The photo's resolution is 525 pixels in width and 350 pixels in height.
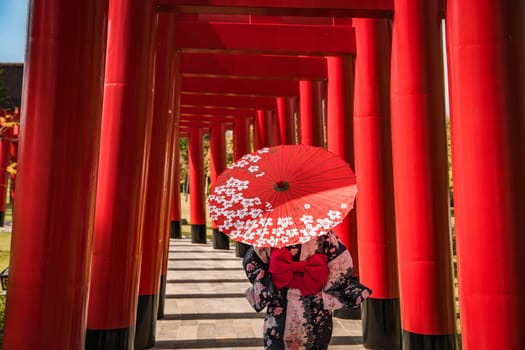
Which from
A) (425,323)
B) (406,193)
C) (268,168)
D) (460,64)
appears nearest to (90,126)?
(268,168)

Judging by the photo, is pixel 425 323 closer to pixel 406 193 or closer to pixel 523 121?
pixel 406 193

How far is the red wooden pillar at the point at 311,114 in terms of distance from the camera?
33.1 ft

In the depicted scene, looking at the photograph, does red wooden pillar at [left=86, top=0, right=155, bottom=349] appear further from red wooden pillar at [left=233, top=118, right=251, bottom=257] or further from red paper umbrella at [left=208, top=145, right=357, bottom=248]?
red wooden pillar at [left=233, top=118, right=251, bottom=257]

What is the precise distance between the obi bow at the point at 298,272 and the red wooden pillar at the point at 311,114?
22.6 ft

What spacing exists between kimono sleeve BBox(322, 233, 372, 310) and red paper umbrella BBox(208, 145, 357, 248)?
0.48 metres

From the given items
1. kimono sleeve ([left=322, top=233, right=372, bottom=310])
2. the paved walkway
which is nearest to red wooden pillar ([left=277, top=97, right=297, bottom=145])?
the paved walkway

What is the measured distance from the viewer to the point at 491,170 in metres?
3.31

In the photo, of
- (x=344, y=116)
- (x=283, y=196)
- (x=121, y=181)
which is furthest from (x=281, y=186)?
(x=344, y=116)

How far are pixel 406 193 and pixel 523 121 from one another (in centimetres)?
200

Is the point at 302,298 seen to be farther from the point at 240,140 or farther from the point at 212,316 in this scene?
the point at 240,140

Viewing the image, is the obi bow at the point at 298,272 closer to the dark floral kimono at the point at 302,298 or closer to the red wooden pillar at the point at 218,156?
the dark floral kimono at the point at 302,298

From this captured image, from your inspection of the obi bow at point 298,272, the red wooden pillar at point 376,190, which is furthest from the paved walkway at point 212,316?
the obi bow at point 298,272

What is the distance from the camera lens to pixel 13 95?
2914 centimetres

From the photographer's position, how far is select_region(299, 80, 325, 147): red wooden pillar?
397 inches
